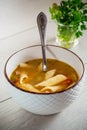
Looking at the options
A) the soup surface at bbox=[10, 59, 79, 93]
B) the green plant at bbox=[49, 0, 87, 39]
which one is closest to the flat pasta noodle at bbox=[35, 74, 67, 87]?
the soup surface at bbox=[10, 59, 79, 93]

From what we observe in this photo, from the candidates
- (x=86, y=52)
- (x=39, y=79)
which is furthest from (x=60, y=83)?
(x=86, y=52)

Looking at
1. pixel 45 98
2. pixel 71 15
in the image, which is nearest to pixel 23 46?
pixel 71 15

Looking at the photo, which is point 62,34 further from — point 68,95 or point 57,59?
point 68,95

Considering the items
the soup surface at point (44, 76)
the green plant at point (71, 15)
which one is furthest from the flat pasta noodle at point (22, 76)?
the green plant at point (71, 15)

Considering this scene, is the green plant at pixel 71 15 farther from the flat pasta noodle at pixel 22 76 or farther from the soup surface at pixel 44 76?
the flat pasta noodle at pixel 22 76

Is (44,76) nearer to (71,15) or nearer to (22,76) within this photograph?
(22,76)
